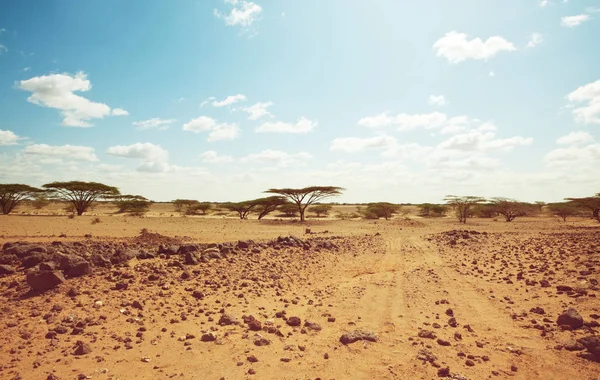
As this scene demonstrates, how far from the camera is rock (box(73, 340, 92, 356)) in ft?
14.7

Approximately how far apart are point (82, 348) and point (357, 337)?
158 inches

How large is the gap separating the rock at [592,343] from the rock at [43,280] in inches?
358

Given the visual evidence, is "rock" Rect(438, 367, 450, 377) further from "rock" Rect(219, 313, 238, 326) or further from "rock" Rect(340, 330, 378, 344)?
"rock" Rect(219, 313, 238, 326)

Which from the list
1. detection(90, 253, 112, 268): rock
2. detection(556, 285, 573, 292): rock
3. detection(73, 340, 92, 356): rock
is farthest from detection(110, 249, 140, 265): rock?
detection(556, 285, 573, 292): rock

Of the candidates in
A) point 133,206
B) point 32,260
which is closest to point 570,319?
point 32,260

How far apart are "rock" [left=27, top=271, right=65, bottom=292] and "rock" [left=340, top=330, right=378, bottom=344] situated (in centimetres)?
565

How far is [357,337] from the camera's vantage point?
5.12 meters

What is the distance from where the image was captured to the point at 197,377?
4.07 m

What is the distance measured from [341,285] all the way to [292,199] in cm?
3606

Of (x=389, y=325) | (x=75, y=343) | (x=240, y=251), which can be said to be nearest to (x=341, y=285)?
(x=389, y=325)

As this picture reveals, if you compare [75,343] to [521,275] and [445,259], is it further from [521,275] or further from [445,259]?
[445,259]

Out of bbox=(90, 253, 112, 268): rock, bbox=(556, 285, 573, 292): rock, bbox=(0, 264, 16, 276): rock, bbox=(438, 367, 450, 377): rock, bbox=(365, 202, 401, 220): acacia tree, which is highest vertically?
bbox=(365, 202, 401, 220): acacia tree

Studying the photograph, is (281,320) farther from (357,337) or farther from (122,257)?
(122,257)

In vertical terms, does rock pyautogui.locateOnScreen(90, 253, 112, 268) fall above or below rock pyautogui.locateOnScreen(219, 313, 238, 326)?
above
